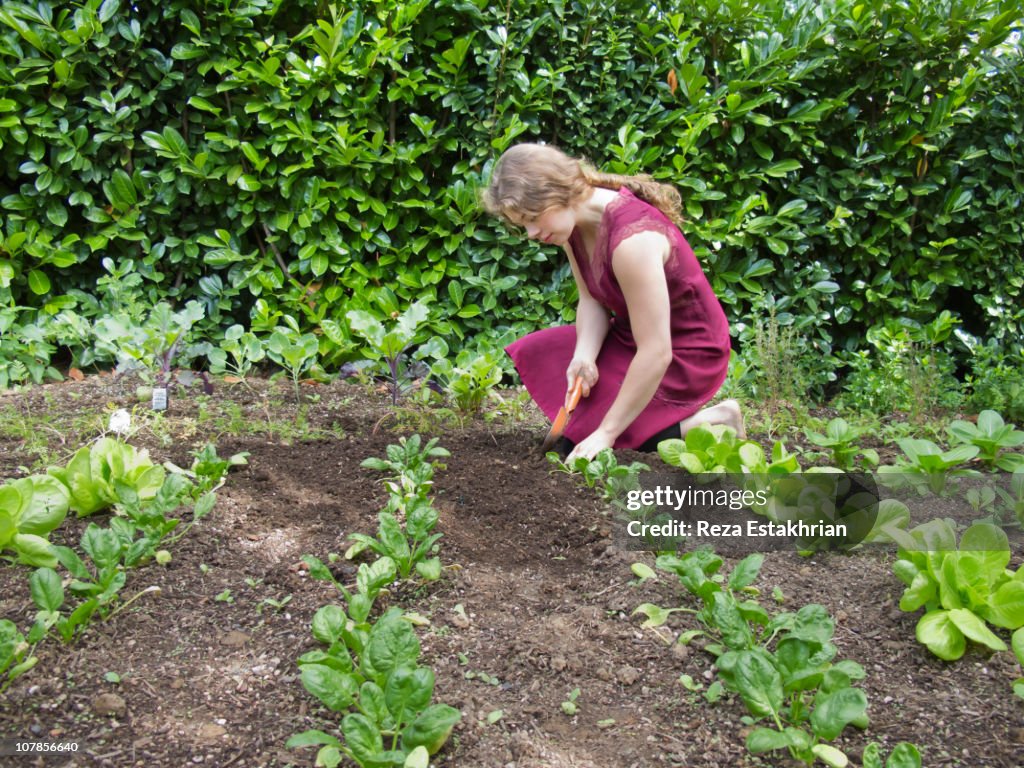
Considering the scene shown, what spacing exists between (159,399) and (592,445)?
1673 mm

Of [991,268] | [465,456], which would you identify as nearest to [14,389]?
[465,456]

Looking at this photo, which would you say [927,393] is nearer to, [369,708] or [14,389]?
[369,708]

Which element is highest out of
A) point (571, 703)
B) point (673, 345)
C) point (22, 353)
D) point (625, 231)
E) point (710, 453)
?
point (625, 231)

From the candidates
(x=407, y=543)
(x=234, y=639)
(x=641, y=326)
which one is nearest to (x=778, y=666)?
(x=407, y=543)

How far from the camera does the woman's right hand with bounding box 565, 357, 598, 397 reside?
3.27 m

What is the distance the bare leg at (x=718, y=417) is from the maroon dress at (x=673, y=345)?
3 cm

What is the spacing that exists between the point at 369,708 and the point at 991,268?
454 centimetres

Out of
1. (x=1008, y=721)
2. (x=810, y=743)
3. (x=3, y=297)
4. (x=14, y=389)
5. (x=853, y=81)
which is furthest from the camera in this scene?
(x=853, y=81)

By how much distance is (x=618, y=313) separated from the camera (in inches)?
132

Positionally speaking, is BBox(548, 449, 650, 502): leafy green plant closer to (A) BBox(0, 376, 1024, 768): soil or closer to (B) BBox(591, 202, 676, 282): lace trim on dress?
(A) BBox(0, 376, 1024, 768): soil

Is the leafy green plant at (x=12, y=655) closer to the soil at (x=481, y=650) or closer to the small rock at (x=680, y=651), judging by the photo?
the soil at (x=481, y=650)

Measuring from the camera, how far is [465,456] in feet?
10.1

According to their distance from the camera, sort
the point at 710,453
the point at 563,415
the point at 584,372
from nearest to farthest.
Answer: the point at 710,453 < the point at 563,415 < the point at 584,372

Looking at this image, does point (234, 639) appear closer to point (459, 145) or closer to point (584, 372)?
point (584, 372)
